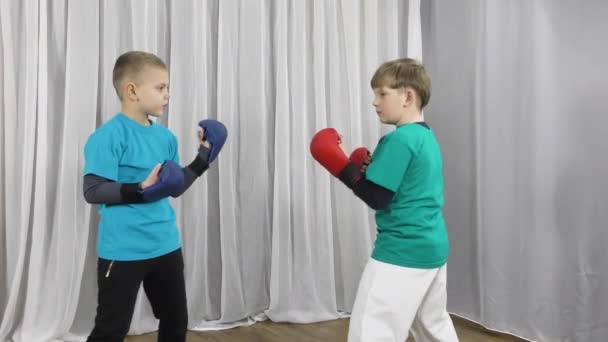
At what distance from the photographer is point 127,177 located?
1694 millimetres

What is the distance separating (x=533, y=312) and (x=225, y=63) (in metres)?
1.78

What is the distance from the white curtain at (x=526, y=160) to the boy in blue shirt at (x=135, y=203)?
59.2 inches

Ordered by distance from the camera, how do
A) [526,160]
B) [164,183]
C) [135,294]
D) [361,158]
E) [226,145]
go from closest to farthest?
[164,183] → [135,294] → [361,158] → [526,160] → [226,145]

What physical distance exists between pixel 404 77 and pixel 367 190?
38 centimetres

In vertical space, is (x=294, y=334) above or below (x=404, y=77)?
below

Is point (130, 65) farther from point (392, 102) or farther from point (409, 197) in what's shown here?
point (409, 197)

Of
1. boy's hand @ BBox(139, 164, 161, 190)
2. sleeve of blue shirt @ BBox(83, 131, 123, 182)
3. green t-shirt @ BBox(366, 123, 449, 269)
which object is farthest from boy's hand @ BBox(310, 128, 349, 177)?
sleeve of blue shirt @ BBox(83, 131, 123, 182)

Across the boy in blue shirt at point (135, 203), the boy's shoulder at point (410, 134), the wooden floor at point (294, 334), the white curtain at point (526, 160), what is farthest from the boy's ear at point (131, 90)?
the white curtain at point (526, 160)

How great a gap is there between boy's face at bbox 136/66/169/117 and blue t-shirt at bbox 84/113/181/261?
0.06 metres

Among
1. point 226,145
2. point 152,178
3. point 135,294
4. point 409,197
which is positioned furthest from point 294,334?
point 152,178

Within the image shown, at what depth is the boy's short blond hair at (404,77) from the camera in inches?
67.7

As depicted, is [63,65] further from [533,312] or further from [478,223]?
[533,312]

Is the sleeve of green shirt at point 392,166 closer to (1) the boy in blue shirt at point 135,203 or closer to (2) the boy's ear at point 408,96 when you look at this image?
(2) the boy's ear at point 408,96

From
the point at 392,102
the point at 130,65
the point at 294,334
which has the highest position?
the point at 130,65
